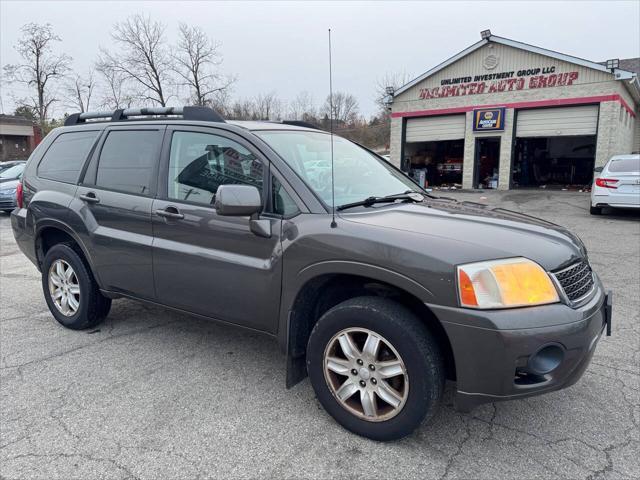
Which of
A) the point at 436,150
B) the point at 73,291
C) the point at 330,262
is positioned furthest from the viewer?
the point at 436,150

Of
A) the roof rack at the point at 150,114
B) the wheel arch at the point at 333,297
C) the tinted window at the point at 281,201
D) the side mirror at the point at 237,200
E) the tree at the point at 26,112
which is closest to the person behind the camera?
the wheel arch at the point at 333,297

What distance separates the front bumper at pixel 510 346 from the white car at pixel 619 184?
9975mm

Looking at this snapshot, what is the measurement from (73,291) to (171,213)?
1.63 m

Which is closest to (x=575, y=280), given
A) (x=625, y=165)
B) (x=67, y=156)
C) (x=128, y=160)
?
(x=128, y=160)

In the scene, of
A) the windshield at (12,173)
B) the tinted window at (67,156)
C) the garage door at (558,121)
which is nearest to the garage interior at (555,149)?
the garage door at (558,121)

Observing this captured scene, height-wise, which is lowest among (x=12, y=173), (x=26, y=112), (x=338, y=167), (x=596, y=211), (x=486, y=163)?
(x=596, y=211)

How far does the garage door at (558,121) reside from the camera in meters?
18.1

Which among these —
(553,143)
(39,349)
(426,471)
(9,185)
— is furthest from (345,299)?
(553,143)

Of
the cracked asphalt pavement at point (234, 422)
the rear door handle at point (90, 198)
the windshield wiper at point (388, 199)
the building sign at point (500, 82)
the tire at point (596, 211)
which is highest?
the building sign at point (500, 82)

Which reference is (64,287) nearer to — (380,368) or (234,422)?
(234,422)

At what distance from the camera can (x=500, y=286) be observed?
6.98 feet

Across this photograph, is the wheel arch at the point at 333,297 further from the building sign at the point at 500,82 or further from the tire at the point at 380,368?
the building sign at the point at 500,82

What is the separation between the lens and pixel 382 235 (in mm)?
2383

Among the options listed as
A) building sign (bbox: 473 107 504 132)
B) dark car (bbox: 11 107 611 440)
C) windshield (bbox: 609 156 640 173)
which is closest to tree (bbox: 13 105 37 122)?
building sign (bbox: 473 107 504 132)
